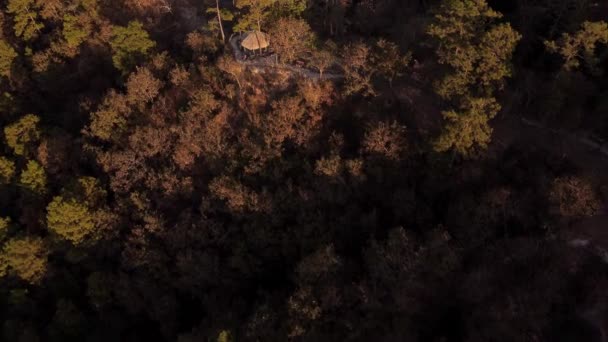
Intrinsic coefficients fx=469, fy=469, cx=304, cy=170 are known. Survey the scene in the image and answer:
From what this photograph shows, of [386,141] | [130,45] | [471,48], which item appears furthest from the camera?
[130,45]

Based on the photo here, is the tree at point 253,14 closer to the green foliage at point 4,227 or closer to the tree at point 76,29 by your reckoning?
the tree at point 76,29

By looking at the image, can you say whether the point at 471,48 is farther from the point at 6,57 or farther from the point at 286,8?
the point at 6,57

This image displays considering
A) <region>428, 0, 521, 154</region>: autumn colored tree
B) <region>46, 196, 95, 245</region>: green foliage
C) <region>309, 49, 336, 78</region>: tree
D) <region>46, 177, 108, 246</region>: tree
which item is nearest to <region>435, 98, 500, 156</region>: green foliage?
<region>428, 0, 521, 154</region>: autumn colored tree

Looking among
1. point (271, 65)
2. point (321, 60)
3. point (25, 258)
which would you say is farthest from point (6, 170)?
point (321, 60)

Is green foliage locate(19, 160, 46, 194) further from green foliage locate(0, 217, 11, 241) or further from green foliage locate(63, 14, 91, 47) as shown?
green foliage locate(63, 14, 91, 47)

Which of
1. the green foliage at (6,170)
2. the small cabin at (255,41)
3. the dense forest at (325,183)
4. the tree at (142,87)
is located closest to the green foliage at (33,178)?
the dense forest at (325,183)

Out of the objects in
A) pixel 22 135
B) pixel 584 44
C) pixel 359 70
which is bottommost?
pixel 22 135

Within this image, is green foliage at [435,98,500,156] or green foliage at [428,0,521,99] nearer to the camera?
green foliage at [435,98,500,156]
